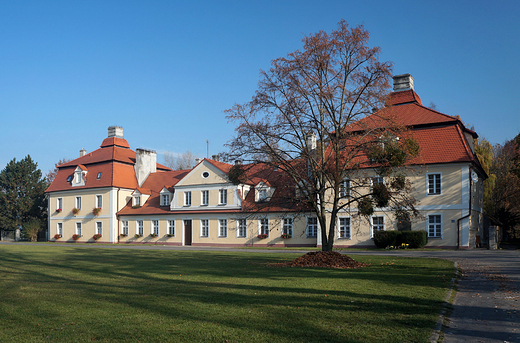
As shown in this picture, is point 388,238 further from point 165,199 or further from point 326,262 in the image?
point 165,199

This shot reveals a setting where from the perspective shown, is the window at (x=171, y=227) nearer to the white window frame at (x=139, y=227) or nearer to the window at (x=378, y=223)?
the white window frame at (x=139, y=227)

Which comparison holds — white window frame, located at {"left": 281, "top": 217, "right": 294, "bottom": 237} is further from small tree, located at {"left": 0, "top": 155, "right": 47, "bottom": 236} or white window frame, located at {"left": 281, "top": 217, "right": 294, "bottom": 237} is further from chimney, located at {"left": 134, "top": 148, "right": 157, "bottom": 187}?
small tree, located at {"left": 0, "top": 155, "right": 47, "bottom": 236}

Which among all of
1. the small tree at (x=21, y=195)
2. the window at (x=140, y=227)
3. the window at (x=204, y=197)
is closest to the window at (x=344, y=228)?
the window at (x=204, y=197)

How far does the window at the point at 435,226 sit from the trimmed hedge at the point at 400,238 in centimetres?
65

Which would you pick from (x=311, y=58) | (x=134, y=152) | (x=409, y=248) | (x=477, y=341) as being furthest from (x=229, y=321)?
(x=134, y=152)

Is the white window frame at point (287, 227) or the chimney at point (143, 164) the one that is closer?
the white window frame at point (287, 227)

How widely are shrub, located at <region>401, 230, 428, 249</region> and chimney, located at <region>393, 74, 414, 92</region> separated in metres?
13.6

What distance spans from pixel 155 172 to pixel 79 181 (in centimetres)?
865

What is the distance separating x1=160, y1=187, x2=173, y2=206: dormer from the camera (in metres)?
45.0

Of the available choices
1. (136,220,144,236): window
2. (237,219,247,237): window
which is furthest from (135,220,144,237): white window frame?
(237,219,247,237): window

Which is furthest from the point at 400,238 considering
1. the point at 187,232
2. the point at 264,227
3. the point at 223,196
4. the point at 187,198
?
the point at 187,198

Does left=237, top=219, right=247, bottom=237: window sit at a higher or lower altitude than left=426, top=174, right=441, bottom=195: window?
lower

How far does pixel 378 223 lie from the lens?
34.0 meters

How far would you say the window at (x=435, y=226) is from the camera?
31.6m
